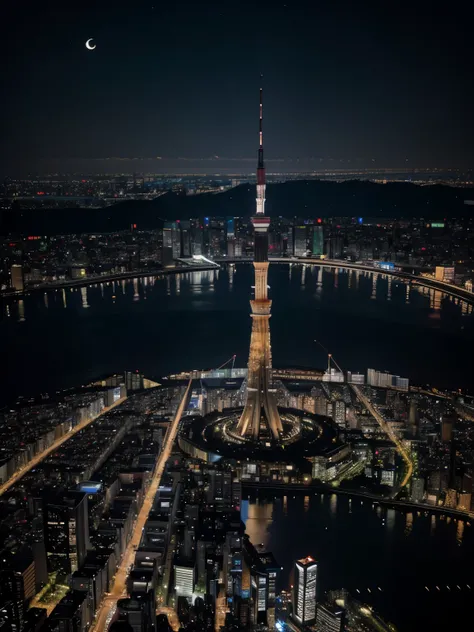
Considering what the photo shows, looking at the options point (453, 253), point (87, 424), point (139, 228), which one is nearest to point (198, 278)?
point (139, 228)

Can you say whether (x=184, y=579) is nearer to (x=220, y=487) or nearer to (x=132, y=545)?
(x=132, y=545)

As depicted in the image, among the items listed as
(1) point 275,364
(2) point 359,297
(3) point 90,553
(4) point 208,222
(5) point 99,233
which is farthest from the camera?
(4) point 208,222

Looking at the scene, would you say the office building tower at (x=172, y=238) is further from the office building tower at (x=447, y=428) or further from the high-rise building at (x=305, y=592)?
the high-rise building at (x=305, y=592)

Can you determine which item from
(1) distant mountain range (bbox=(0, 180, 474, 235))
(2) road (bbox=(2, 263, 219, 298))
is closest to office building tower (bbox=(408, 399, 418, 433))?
(1) distant mountain range (bbox=(0, 180, 474, 235))

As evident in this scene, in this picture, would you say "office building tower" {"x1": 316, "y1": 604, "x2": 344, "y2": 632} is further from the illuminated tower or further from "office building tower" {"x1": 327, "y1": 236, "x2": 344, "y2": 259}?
"office building tower" {"x1": 327, "y1": 236, "x2": 344, "y2": 259}

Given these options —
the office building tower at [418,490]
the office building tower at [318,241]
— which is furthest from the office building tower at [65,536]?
the office building tower at [318,241]

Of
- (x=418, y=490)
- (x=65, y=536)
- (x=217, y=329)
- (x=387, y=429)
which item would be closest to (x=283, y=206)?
(x=217, y=329)

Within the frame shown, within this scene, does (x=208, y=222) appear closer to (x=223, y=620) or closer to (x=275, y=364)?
(x=275, y=364)
